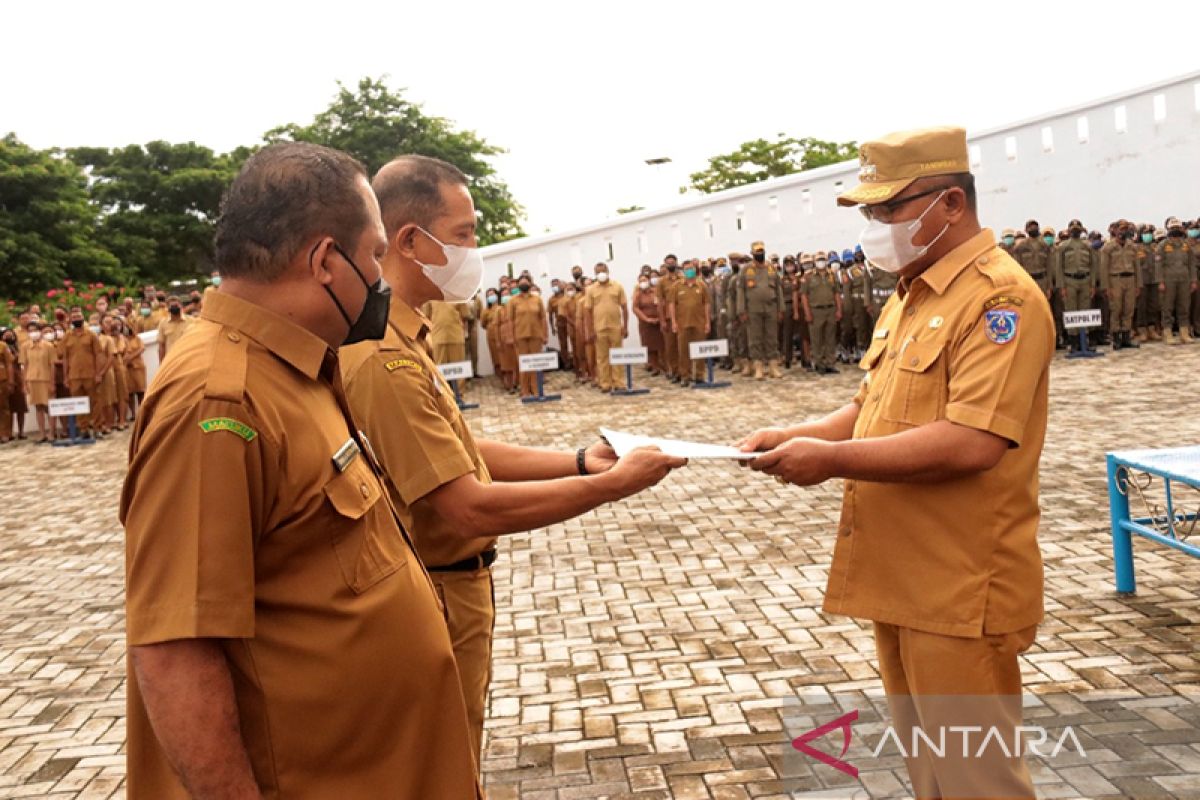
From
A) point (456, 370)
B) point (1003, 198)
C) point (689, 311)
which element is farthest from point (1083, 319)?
point (456, 370)

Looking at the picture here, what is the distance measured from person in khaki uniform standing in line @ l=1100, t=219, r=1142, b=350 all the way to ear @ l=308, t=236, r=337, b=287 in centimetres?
1796

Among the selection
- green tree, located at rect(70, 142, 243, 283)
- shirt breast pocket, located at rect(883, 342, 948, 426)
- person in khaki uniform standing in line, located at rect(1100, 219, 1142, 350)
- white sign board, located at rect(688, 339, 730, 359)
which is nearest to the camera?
shirt breast pocket, located at rect(883, 342, 948, 426)

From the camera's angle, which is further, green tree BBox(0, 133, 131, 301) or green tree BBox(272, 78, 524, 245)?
green tree BBox(272, 78, 524, 245)

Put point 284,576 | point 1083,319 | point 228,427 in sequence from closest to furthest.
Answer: point 228,427, point 284,576, point 1083,319

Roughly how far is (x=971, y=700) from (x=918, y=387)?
709mm

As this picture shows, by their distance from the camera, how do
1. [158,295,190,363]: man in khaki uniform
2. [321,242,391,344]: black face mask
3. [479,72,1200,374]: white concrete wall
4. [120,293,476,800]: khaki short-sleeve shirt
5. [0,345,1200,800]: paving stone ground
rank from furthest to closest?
[479,72,1200,374]: white concrete wall < [158,295,190,363]: man in khaki uniform < [0,345,1200,800]: paving stone ground < [321,242,391,344]: black face mask < [120,293,476,800]: khaki short-sleeve shirt

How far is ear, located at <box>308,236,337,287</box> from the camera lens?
5.65 ft

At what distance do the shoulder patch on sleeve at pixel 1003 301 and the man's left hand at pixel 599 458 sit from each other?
107cm

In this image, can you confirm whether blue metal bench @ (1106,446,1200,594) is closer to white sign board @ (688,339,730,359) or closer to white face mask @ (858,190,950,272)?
white face mask @ (858,190,950,272)

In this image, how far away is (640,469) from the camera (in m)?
2.57

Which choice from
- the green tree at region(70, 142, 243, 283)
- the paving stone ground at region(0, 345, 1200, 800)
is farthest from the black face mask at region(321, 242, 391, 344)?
the green tree at region(70, 142, 243, 283)

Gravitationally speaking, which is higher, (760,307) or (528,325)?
(528,325)

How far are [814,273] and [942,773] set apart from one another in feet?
52.3

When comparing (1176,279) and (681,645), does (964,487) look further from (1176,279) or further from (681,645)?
(1176,279)
